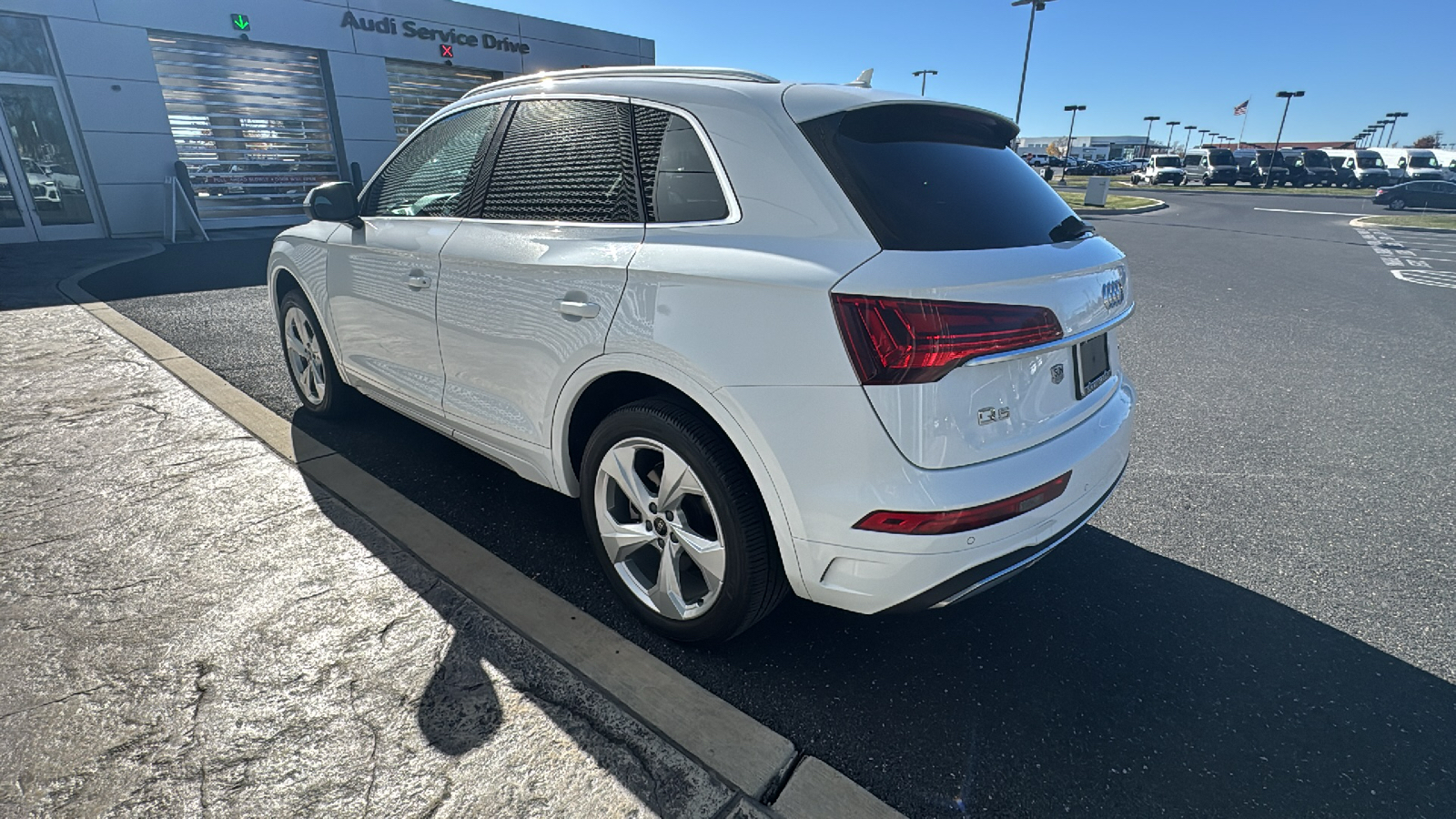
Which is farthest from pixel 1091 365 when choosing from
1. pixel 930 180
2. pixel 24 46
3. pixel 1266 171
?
pixel 1266 171

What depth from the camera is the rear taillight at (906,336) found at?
5.66ft

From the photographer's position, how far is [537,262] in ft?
7.98

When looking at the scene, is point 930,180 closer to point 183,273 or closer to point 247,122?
point 183,273

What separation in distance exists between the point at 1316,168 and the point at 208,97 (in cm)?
5478

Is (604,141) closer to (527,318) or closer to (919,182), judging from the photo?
(527,318)

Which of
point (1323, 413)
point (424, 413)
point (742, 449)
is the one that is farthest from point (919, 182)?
point (1323, 413)

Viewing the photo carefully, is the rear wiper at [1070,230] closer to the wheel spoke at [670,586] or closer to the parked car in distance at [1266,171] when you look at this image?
the wheel spoke at [670,586]

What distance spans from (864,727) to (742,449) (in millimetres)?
879

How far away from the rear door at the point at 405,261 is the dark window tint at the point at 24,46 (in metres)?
14.2

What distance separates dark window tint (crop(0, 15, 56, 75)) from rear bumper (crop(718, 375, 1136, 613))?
1691 cm

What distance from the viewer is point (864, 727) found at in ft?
6.71

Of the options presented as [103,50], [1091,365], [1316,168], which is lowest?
[1316,168]

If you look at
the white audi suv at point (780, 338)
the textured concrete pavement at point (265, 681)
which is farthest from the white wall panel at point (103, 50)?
the white audi suv at point (780, 338)

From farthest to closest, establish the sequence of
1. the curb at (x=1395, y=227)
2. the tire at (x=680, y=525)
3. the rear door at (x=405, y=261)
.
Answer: the curb at (x=1395, y=227), the rear door at (x=405, y=261), the tire at (x=680, y=525)
